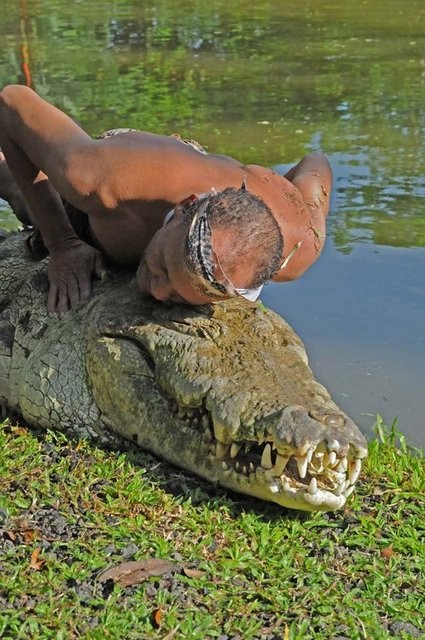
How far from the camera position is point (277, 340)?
12.4ft

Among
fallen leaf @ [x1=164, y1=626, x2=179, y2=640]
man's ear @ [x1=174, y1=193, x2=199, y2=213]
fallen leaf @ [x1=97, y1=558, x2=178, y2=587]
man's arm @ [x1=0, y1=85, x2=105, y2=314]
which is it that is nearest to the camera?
fallen leaf @ [x1=164, y1=626, x2=179, y2=640]

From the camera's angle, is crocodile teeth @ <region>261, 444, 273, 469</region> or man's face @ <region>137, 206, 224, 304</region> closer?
crocodile teeth @ <region>261, 444, 273, 469</region>

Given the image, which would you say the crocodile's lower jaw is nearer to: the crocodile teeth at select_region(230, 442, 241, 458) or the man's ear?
the crocodile teeth at select_region(230, 442, 241, 458)

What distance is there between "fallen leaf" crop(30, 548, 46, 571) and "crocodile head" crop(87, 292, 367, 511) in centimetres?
67

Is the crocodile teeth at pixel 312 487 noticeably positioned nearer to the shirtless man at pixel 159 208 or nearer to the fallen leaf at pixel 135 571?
the fallen leaf at pixel 135 571

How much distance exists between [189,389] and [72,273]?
1146 mm

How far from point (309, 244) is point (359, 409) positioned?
0.97 metres

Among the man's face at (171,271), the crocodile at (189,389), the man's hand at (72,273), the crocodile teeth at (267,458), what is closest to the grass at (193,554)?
the crocodile at (189,389)

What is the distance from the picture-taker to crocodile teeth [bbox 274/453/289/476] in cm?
316

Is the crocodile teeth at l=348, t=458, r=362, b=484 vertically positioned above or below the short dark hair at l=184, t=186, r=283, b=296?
below

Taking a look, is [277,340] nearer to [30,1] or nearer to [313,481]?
[313,481]

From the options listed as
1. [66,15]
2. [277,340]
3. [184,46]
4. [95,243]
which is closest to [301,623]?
[277,340]

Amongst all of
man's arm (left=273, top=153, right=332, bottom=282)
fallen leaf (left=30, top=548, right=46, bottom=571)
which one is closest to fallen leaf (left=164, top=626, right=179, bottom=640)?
fallen leaf (left=30, top=548, right=46, bottom=571)

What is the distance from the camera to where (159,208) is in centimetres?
381
